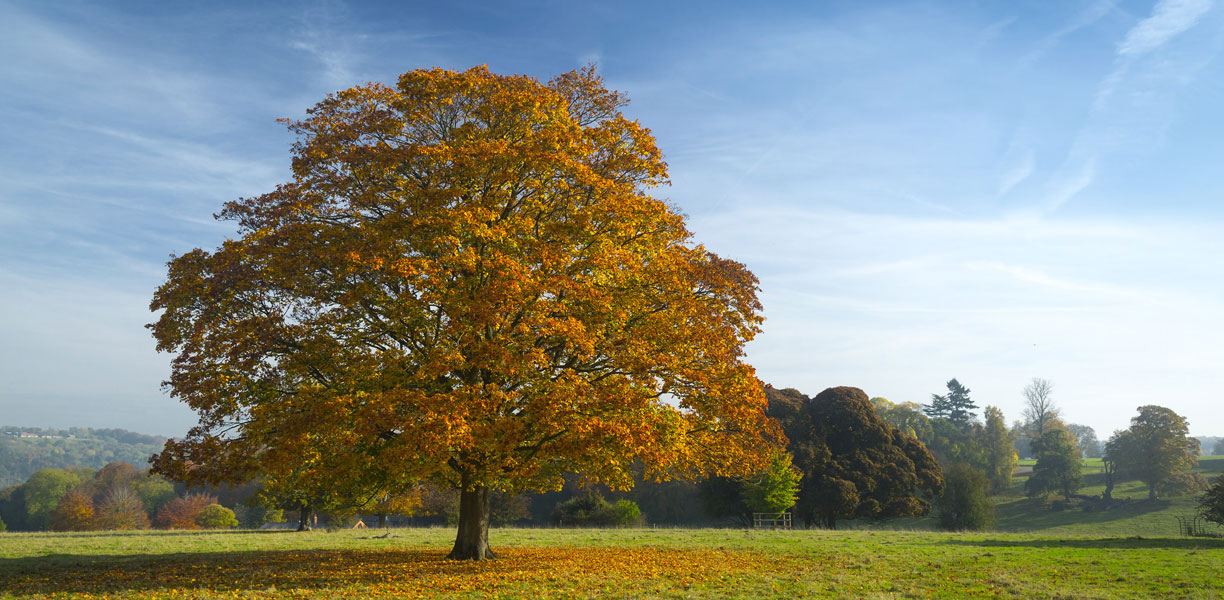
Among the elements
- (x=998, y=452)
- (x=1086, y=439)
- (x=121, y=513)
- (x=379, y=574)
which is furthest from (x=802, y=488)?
(x=1086, y=439)

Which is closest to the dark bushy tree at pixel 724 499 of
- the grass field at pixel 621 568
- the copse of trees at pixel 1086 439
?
the grass field at pixel 621 568

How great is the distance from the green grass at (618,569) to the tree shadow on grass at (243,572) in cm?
5

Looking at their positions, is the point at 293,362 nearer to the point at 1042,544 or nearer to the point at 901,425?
the point at 1042,544

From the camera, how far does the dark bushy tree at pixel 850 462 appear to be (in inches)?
1780

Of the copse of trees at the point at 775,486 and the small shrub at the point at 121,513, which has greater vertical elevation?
the copse of trees at the point at 775,486

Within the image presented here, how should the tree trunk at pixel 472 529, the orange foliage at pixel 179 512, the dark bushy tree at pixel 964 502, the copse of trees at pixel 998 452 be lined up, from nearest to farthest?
the tree trunk at pixel 472 529 < the dark bushy tree at pixel 964 502 < the orange foliage at pixel 179 512 < the copse of trees at pixel 998 452

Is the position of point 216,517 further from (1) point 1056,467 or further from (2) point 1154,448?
(2) point 1154,448

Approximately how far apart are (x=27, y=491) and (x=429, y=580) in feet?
317

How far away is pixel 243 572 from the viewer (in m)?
16.8

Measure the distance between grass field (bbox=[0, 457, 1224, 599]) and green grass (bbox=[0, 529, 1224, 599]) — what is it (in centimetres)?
4

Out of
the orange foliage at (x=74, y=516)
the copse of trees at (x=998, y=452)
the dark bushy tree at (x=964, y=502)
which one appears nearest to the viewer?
the dark bushy tree at (x=964, y=502)

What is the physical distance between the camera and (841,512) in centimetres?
4441

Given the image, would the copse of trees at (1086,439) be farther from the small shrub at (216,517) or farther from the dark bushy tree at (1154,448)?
the small shrub at (216,517)

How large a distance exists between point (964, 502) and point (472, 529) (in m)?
41.7
